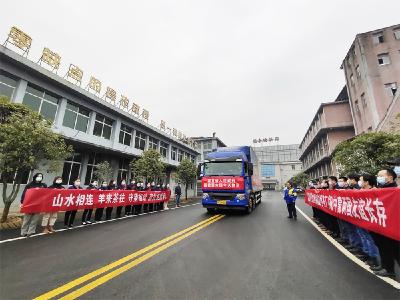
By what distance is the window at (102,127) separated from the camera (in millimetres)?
20375

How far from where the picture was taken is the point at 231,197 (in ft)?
36.4

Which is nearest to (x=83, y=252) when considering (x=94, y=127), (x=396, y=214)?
(x=396, y=214)

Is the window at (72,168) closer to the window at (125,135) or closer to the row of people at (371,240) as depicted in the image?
the window at (125,135)

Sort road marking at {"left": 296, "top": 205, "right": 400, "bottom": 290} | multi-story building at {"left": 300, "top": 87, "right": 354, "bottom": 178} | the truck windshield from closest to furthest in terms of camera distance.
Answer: road marking at {"left": 296, "top": 205, "right": 400, "bottom": 290}
the truck windshield
multi-story building at {"left": 300, "top": 87, "right": 354, "bottom": 178}

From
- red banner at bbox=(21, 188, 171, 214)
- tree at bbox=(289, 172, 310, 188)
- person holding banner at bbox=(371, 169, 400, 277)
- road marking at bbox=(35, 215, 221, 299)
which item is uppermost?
tree at bbox=(289, 172, 310, 188)

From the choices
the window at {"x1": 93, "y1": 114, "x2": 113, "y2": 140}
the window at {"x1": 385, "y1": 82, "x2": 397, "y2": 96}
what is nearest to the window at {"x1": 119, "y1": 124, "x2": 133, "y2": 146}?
the window at {"x1": 93, "y1": 114, "x2": 113, "y2": 140}

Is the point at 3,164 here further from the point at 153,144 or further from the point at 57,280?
the point at 153,144

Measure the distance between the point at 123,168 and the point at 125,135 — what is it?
3602mm

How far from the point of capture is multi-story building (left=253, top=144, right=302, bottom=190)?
294 feet

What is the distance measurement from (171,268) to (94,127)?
1880cm

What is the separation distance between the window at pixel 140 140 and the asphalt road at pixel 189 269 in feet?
66.4

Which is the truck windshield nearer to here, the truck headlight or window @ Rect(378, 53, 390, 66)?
the truck headlight

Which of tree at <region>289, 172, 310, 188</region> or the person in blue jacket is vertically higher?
tree at <region>289, 172, 310, 188</region>

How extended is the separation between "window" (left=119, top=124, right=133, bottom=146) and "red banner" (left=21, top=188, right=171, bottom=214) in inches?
484
